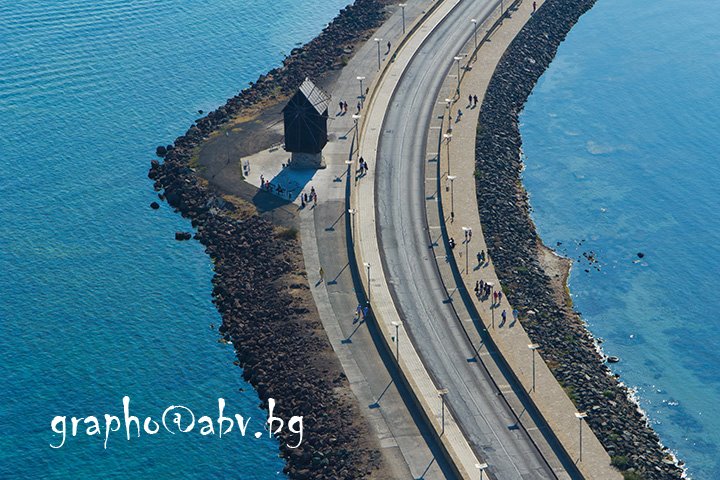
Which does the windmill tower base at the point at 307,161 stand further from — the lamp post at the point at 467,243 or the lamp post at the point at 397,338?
the lamp post at the point at 397,338

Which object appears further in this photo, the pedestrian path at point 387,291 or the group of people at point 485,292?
the group of people at point 485,292

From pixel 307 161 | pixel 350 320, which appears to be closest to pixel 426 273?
pixel 350 320

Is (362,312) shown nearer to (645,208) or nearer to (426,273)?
(426,273)

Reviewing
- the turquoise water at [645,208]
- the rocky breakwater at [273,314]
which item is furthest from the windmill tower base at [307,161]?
the turquoise water at [645,208]

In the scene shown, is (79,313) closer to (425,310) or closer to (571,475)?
(425,310)

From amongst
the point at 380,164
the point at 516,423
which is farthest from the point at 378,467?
the point at 380,164

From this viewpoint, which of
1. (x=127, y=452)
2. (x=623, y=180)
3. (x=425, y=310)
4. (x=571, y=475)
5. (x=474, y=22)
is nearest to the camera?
(x=571, y=475)
